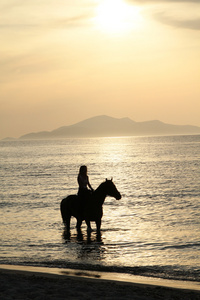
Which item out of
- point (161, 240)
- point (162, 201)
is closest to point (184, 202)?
point (162, 201)

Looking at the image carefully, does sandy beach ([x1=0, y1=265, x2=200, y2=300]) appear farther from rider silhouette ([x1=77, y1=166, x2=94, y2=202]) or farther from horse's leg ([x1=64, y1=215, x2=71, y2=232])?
horse's leg ([x1=64, y1=215, x2=71, y2=232])

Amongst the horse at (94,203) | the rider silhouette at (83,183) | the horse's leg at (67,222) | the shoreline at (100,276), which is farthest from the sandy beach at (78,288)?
the horse's leg at (67,222)

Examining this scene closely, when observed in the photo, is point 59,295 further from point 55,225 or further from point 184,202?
point 184,202

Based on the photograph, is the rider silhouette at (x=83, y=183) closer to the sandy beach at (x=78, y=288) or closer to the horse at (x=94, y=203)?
the horse at (x=94, y=203)

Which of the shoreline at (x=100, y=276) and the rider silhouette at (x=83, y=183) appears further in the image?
the rider silhouette at (x=83, y=183)

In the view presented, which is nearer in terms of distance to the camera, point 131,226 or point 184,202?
point 131,226

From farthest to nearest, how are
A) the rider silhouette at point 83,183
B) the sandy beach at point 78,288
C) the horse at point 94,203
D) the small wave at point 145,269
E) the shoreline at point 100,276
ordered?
the horse at point 94,203 → the rider silhouette at point 83,183 → the small wave at point 145,269 → the shoreline at point 100,276 → the sandy beach at point 78,288

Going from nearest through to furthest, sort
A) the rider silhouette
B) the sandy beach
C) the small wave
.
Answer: the sandy beach
the small wave
the rider silhouette

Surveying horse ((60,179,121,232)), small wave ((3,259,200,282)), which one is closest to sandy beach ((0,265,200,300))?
small wave ((3,259,200,282))

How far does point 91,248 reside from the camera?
15219mm

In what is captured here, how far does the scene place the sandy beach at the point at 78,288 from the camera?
31.1ft

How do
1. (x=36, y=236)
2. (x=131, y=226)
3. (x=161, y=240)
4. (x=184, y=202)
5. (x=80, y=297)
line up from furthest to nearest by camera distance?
(x=184, y=202) < (x=131, y=226) < (x=36, y=236) < (x=161, y=240) < (x=80, y=297)

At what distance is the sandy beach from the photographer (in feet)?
31.1

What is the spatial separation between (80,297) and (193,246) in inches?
276
